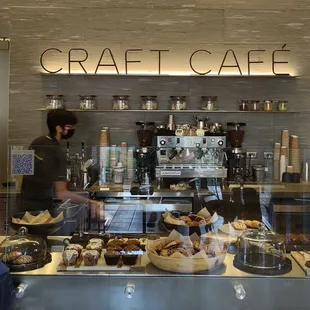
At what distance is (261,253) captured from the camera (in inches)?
67.5

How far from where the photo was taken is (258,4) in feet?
13.4

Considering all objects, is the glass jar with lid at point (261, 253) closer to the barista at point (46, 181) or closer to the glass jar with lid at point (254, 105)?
the barista at point (46, 181)

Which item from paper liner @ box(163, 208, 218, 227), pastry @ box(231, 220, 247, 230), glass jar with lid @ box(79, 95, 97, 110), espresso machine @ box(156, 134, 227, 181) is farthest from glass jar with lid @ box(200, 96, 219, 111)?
pastry @ box(231, 220, 247, 230)

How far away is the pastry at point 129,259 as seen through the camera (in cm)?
168

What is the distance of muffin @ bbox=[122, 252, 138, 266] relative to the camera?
1.68 metres

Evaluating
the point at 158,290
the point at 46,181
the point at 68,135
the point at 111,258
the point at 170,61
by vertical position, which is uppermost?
the point at 170,61

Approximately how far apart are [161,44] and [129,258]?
2829mm

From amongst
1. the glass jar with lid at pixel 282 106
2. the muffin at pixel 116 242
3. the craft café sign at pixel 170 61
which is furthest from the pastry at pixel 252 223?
the craft café sign at pixel 170 61

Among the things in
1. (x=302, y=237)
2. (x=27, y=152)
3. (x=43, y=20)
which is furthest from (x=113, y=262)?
(x=43, y=20)

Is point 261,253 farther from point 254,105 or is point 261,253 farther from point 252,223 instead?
point 254,105

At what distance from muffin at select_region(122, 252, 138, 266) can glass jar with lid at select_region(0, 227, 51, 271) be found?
31 cm

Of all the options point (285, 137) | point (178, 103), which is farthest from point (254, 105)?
point (178, 103)

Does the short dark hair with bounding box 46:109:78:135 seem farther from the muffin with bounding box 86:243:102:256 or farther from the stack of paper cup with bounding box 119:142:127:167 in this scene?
the muffin with bounding box 86:243:102:256

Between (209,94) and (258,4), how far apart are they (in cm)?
100
